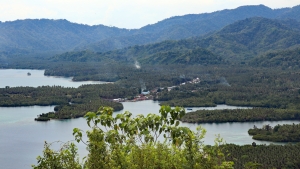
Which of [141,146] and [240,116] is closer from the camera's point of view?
[141,146]

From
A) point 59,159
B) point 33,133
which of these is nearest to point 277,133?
point 33,133

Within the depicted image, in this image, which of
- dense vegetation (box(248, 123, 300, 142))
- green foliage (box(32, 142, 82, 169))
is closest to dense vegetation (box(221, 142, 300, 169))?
dense vegetation (box(248, 123, 300, 142))

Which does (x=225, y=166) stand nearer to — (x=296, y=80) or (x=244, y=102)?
(x=244, y=102)

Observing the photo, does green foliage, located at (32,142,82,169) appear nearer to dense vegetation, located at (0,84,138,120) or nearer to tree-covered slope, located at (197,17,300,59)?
dense vegetation, located at (0,84,138,120)

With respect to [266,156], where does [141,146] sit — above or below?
above

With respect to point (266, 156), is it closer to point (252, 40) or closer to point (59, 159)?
point (59, 159)

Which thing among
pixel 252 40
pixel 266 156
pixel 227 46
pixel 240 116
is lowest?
pixel 266 156

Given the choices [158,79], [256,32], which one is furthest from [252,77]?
[256,32]

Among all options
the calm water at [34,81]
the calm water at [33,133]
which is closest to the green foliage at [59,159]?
the calm water at [33,133]
